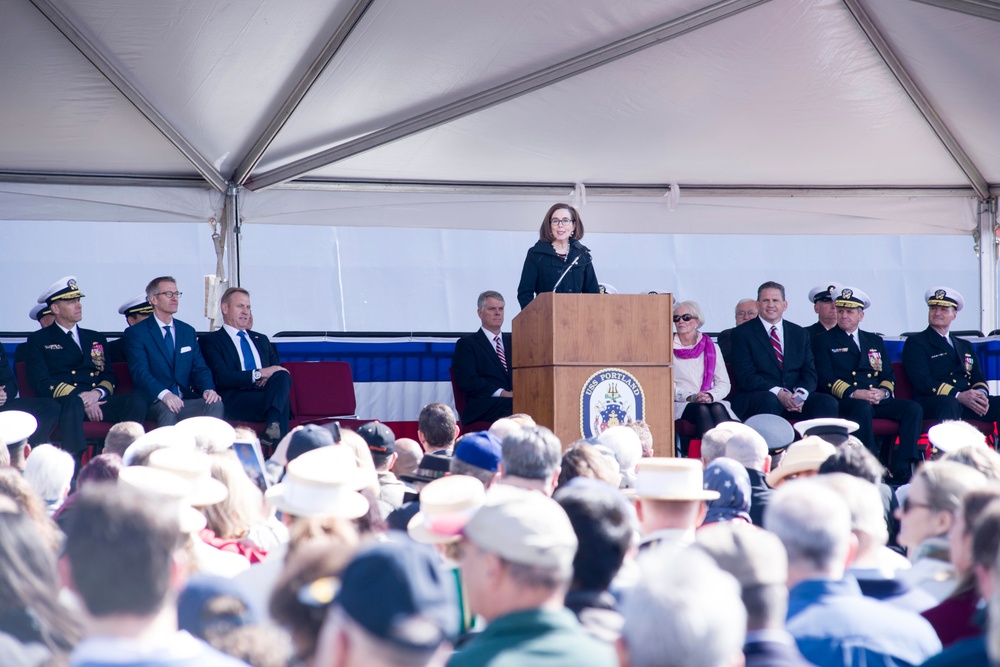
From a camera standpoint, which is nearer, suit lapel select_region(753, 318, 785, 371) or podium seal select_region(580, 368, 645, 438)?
podium seal select_region(580, 368, 645, 438)

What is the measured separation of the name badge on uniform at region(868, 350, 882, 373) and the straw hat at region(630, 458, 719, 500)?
5.49m

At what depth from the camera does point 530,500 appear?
192cm

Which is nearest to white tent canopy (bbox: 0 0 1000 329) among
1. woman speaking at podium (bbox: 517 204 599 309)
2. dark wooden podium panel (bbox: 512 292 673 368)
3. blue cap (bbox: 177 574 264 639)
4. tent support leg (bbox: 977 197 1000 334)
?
tent support leg (bbox: 977 197 1000 334)

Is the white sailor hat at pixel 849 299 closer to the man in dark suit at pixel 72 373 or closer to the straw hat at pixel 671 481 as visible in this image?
the man in dark suit at pixel 72 373

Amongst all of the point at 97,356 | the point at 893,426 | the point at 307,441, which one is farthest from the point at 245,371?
the point at 893,426

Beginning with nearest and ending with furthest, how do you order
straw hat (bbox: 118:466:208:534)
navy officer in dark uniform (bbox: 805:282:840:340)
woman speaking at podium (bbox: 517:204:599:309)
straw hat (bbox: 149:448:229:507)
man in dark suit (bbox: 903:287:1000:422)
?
straw hat (bbox: 118:466:208:534), straw hat (bbox: 149:448:229:507), woman speaking at podium (bbox: 517:204:599:309), man in dark suit (bbox: 903:287:1000:422), navy officer in dark uniform (bbox: 805:282:840:340)

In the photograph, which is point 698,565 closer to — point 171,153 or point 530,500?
point 530,500

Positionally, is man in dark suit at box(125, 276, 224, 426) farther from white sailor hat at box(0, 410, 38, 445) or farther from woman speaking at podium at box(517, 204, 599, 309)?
woman speaking at podium at box(517, 204, 599, 309)

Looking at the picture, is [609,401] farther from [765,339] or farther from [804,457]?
[765,339]

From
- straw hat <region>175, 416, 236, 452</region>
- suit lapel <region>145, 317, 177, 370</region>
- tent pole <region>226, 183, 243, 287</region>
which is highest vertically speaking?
tent pole <region>226, 183, 243, 287</region>

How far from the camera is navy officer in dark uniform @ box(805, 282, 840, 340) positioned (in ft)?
27.4

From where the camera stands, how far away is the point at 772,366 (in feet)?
26.0

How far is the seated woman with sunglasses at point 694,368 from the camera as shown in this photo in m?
7.66

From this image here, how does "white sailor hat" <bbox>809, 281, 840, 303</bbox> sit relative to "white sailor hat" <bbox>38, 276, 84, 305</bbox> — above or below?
below
